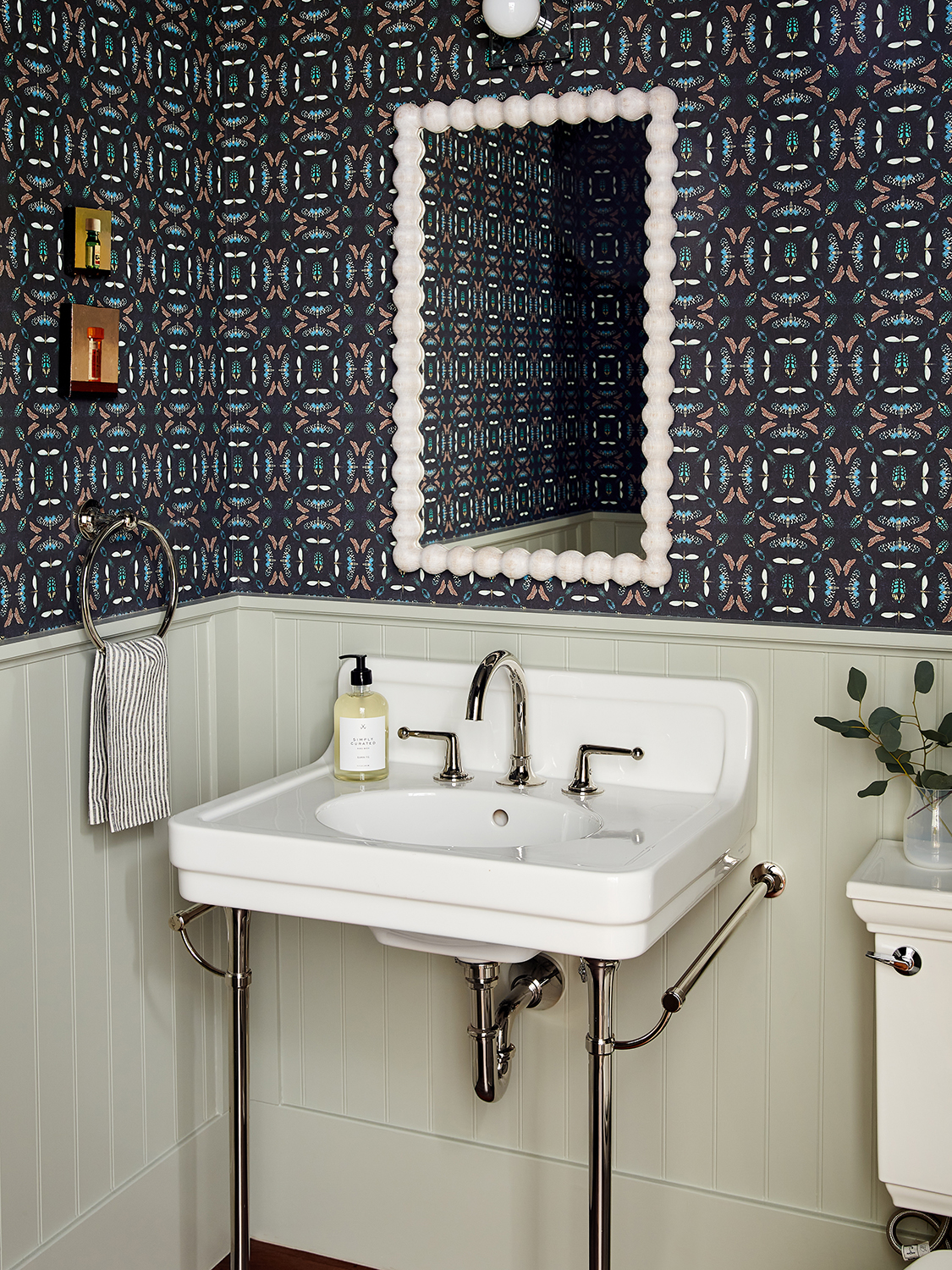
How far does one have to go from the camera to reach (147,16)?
1.99m

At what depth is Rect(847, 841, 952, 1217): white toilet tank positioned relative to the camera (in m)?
1.66

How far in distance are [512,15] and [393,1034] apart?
160 cm

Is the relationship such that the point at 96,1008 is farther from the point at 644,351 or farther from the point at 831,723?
the point at 644,351

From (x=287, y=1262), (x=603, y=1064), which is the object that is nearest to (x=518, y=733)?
(x=603, y=1064)

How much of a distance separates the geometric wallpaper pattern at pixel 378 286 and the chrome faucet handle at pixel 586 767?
0.21m

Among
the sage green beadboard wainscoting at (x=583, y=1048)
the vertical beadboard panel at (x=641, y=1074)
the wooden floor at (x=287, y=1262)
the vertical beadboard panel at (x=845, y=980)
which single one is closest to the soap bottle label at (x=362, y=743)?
the sage green beadboard wainscoting at (x=583, y=1048)

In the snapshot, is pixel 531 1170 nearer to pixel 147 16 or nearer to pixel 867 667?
pixel 867 667

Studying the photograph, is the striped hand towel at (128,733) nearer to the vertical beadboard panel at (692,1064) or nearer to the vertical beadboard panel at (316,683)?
the vertical beadboard panel at (316,683)

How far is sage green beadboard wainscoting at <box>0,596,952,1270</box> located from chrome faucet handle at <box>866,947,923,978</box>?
0.20 meters

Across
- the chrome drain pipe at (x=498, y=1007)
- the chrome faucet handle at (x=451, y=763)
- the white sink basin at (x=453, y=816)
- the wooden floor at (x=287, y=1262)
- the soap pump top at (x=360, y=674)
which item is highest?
the soap pump top at (x=360, y=674)

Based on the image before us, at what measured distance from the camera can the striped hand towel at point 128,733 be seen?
1881 millimetres

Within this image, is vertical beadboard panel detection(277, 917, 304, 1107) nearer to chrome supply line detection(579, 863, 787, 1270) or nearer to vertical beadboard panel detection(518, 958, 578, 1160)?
vertical beadboard panel detection(518, 958, 578, 1160)

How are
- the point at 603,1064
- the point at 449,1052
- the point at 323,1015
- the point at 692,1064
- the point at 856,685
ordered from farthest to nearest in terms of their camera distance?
1. the point at 323,1015
2. the point at 449,1052
3. the point at 692,1064
4. the point at 856,685
5. the point at 603,1064

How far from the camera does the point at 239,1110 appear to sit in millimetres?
1951
